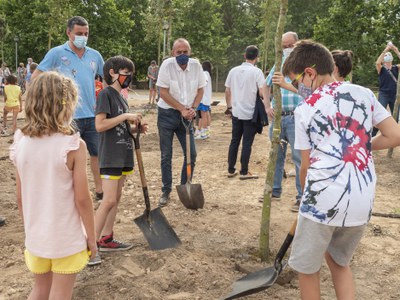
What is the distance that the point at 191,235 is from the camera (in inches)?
180

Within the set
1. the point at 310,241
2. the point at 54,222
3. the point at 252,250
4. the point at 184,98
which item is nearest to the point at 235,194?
the point at 184,98

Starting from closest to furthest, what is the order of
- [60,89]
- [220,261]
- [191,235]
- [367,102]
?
[60,89]
[367,102]
[220,261]
[191,235]

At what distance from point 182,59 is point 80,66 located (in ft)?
3.96

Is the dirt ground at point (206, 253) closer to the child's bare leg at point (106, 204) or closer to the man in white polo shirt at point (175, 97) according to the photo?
the child's bare leg at point (106, 204)

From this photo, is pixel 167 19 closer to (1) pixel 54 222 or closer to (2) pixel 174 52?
(2) pixel 174 52

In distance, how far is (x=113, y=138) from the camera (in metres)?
3.98

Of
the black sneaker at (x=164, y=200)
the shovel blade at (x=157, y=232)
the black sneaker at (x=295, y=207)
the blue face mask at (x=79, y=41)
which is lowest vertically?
the black sneaker at (x=164, y=200)

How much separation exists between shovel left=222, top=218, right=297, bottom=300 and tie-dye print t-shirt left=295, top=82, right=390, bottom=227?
581 mm

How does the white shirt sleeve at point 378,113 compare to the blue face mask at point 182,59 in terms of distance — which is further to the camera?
the blue face mask at point 182,59

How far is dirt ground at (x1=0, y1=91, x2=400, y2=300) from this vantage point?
3.46m

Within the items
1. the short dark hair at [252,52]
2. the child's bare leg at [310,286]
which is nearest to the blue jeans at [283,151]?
the short dark hair at [252,52]

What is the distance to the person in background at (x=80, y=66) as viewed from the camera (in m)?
5.12

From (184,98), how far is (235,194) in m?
1.57

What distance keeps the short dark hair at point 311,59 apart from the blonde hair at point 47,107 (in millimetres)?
1345
